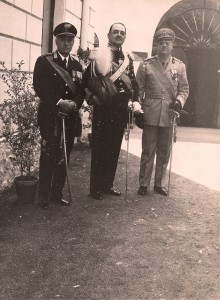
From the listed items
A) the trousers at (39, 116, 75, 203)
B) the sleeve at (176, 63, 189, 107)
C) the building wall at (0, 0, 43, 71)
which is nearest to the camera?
the trousers at (39, 116, 75, 203)

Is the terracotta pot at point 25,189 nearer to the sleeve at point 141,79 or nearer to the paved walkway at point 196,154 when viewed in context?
the sleeve at point 141,79

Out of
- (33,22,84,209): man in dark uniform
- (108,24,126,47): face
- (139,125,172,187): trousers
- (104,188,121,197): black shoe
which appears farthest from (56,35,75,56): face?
(104,188,121,197): black shoe

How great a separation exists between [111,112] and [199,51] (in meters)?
10.4

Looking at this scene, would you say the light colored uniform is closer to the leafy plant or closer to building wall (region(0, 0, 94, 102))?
the leafy plant

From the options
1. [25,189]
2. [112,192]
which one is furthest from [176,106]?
[25,189]

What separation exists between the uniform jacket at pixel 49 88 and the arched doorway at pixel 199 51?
10144 mm

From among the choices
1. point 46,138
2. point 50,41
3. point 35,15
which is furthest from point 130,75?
point 50,41

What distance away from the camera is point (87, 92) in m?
5.67

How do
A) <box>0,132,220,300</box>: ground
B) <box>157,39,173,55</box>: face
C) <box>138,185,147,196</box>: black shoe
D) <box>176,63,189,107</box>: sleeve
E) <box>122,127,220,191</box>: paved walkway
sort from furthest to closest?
<box>122,127,220,191</box>: paved walkway, <box>138,185,147,196</box>: black shoe, <box>176,63,189,107</box>: sleeve, <box>157,39,173,55</box>: face, <box>0,132,220,300</box>: ground

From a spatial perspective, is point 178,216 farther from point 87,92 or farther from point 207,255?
point 87,92

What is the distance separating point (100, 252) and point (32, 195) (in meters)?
1.73

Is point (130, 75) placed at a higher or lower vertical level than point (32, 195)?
higher

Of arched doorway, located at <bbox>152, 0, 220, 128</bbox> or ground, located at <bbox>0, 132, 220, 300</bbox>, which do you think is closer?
ground, located at <bbox>0, 132, 220, 300</bbox>

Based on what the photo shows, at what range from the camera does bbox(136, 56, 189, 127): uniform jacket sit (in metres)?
6.20
